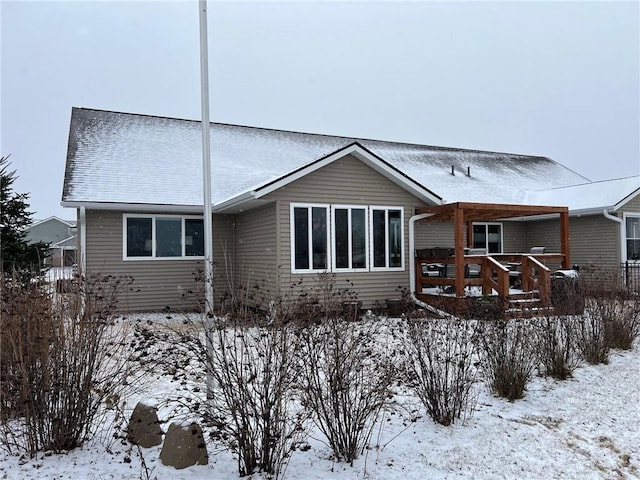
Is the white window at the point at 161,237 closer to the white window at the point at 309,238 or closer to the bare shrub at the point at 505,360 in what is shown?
the white window at the point at 309,238

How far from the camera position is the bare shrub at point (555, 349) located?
6.36m

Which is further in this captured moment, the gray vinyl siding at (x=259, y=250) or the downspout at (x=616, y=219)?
the downspout at (x=616, y=219)

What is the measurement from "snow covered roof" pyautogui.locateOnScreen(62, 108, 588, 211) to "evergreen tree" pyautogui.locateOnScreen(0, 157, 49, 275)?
252 cm

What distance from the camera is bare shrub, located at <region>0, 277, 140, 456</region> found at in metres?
3.71

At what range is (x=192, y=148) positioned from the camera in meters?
15.9

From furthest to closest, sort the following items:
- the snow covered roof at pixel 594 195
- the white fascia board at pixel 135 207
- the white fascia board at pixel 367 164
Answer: the snow covered roof at pixel 594 195 → the white fascia board at pixel 135 207 → the white fascia board at pixel 367 164

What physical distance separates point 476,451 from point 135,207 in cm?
992

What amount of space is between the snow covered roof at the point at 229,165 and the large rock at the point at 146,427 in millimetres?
6461

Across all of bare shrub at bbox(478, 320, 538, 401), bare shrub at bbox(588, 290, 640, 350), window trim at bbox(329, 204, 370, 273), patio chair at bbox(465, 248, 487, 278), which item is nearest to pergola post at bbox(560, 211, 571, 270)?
patio chair at bbox(465, 248, 487, 278)

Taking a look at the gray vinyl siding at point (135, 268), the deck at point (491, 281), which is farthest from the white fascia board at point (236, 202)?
the deck at point (491, 281)

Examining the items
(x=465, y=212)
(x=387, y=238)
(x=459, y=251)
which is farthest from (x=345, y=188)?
(x=465, y=212)

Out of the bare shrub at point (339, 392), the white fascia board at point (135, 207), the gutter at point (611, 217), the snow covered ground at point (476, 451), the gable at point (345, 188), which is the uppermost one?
the gable at point (345, 188)

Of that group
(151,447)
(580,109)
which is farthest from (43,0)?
(580,109)

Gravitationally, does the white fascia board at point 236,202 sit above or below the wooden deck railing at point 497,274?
above
